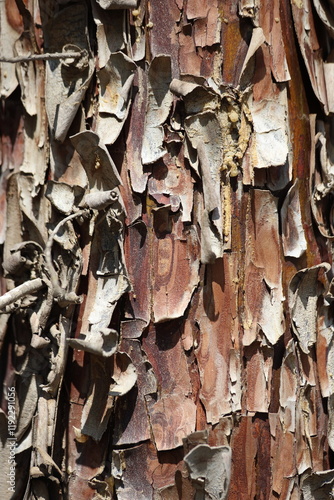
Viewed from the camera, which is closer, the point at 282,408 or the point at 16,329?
the point at 282,408

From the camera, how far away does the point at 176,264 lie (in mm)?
1010

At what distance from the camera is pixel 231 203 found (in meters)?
1.02

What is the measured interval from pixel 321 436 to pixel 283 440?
0.10m

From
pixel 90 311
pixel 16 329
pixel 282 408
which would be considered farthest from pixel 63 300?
pixel 282 408

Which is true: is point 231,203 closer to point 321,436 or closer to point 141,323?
point 141,323

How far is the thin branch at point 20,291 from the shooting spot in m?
1.01

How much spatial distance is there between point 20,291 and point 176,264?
0.26 metres

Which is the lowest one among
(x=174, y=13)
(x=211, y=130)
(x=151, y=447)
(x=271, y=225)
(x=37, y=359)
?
(x=151, y=447)

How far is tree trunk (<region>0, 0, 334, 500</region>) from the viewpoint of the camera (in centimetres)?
100

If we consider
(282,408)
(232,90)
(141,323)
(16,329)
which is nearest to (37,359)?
(16,329)

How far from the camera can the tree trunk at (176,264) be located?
1.00m

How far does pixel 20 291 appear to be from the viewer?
3.39 ft

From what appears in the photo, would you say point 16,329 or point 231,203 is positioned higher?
point 231,203

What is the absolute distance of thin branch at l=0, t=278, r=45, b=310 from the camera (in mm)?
1006
